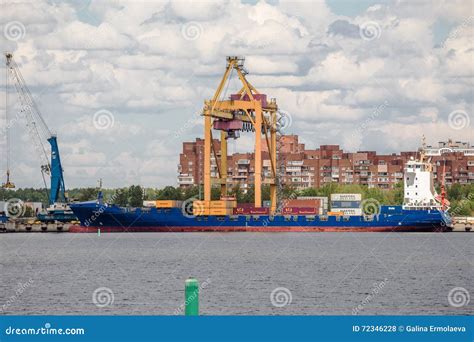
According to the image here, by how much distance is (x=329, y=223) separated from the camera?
122875 millimetres

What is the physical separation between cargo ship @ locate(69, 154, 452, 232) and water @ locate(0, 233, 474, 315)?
34514 millimetres

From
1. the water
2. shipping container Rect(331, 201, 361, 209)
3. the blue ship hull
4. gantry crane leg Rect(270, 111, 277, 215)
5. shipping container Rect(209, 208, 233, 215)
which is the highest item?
gantry crane leg Rect(270, 111, 277, 215)

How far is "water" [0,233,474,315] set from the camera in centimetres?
3556

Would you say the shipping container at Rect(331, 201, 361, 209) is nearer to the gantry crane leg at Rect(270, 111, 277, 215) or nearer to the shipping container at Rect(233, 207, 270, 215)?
the gantry crane leg at Rect(270, 111, 277, 215)

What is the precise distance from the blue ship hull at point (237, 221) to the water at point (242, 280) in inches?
1382

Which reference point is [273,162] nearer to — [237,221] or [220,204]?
[237,221]

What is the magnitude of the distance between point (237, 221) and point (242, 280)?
7288 cm

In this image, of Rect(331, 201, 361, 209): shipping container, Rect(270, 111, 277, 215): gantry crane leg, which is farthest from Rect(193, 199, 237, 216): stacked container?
Rect(331, 201, 361, 209): shipping container

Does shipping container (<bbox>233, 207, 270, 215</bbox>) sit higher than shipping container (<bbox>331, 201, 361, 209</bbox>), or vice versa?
shipping container (<bbox>331, 201, 361, 209</bbox>)

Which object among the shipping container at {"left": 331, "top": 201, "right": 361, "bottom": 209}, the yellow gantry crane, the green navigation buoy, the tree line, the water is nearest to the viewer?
the green navigation buoy

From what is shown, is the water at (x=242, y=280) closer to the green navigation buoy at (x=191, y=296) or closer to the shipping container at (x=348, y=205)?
the green navigation buoy at (x=191, y=296)

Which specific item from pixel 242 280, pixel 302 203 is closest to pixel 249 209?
pixel 302 203
